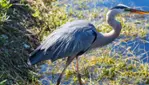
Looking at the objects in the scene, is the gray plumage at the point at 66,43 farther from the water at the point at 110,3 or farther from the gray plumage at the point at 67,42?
the water at the point at 110,3

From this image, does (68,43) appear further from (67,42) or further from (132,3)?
(132,3)

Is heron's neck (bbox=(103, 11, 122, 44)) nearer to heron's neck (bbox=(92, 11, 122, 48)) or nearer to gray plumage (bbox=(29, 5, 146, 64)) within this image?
heron's neck (bbox=(92, 11, 122, 48))

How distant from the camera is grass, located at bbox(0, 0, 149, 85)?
15.9 ft

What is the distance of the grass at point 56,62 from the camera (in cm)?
486

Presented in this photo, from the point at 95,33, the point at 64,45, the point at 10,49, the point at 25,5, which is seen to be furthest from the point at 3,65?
the point at 25,5

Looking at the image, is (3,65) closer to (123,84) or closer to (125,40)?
(123,84)

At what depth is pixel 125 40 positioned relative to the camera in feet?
18.6

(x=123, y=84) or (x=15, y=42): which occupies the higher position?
(x=15, y=42)

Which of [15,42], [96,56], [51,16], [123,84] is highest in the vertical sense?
[51,16]

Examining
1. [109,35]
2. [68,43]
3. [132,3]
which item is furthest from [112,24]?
[132,3]

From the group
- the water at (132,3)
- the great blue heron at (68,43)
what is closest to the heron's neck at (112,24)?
the great blue heron at (68,43)

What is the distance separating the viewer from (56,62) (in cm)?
526

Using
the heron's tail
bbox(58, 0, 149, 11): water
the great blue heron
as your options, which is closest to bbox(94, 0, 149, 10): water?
bbox(58, 0, 149, 11): water

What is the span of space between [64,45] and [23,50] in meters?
0.74
